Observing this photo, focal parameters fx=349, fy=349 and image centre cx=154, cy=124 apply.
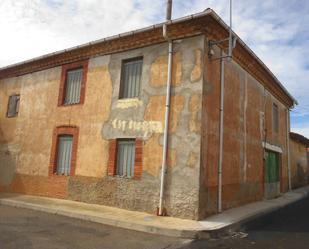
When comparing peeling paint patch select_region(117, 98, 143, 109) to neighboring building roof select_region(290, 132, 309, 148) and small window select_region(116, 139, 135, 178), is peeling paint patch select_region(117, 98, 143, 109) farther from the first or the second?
neighboring building roof select_region(290, 132, 309, 148)

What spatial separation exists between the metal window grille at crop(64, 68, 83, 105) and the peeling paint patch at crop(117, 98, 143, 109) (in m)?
2.17

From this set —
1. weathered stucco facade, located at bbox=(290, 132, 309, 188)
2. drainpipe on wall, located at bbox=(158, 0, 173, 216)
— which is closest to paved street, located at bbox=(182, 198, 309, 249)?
drainpipe on wall, located at bbox=(158, 0, 173, 216)

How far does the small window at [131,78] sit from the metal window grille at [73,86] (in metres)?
2.05

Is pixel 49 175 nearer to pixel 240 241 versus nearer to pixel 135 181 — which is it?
pixel 135 181

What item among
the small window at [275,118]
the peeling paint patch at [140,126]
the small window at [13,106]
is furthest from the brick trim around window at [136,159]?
the small window at [275,118]

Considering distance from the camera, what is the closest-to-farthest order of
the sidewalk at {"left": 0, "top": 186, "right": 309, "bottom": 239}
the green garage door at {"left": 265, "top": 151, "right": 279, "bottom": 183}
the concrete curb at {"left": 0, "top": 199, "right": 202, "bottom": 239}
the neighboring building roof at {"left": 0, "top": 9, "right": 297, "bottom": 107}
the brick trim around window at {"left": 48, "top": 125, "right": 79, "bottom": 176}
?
the concrete curb at {"left": 0, "top": 199, "right": 202, "bottom": 239}, the sidewalk at {"left": 0, "top": 186, "right": 309, "bottom": 239}, the neighboring building roof at {"left": 0, "top": 9, "right": 297, "bottom": 107}, the brick trim around window at {"left": 48, "top": 125, "right": 79, "bottom": 176}, the green garage door at {"left": 265, "top": 151, "right": 279, "bottom": 183}

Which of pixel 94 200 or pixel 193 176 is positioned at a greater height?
pixel 193 176

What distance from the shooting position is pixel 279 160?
16.7 m

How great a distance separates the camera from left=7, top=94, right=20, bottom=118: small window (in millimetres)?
15080

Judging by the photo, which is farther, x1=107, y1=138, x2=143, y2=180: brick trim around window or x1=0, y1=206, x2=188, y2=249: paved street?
x1=107, y1=138, x2=143, y2=180: brick trim around window

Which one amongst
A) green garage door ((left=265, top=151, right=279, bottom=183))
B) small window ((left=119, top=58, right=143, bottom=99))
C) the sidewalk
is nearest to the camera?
the sidewalk

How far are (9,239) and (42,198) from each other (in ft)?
18.7

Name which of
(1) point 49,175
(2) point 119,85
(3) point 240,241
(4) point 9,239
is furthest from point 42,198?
(3) point 240,241

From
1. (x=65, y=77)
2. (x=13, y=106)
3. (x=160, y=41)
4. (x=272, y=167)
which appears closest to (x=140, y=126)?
(x=160, y=41)
